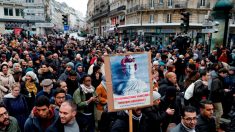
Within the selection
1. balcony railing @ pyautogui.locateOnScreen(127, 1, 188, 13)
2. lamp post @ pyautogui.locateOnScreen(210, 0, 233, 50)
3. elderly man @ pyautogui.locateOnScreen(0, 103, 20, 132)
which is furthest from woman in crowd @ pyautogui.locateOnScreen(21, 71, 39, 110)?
balcony railing @ pyautogui.locateOnScreen(127, 1, 188, 13)

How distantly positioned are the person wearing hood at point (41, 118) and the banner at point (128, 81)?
2.61 feet

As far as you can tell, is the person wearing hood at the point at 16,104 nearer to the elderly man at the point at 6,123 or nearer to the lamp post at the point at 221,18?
the elderly man at the point at 6,123

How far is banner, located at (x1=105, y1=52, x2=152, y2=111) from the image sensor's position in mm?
3721

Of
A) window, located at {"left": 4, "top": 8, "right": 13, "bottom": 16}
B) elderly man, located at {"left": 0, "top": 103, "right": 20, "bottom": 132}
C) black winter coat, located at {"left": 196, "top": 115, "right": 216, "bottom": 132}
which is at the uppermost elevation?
window, located at {"left": 4, "top": 8, "right": 13, "bottom": 16}

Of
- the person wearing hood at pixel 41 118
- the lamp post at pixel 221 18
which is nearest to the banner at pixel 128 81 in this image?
the person wearing hood at pixel 41 118

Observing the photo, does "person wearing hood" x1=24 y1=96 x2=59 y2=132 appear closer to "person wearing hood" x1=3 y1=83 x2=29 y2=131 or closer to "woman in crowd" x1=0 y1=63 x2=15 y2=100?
"person wearing hood" x1=3 y1=83 x2=29 y2=131

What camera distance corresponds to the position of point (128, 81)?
12.5 feet

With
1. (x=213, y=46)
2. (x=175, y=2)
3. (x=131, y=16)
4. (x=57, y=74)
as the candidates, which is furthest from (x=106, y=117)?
(x=131, y=16)

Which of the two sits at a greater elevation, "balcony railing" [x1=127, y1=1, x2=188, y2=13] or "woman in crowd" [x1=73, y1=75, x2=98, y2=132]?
"balcony railing" [x1=127, y1=1, x2=188, y2=13]

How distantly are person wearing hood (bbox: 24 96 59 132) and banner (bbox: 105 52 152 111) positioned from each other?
2.61 ft

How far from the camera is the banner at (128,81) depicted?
3721mm

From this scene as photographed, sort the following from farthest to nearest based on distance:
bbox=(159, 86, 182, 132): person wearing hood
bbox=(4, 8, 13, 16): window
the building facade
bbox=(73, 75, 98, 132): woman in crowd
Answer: bbox=(4, 8, 13, 16): window → the building facade → bbox=(73, 75, 98, 132): woman in crowd → bbox=(159, 86, 182, 132): person wearing hood

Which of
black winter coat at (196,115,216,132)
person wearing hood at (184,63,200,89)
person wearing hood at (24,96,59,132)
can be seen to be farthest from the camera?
person wearing hood at (184,63,200,89)

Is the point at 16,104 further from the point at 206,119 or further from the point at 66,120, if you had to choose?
the point at 206,119
